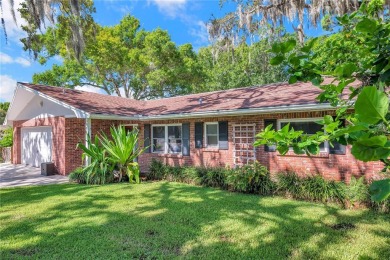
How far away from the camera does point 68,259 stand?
12.9ft

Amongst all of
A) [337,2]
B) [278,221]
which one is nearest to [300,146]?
[278,221]

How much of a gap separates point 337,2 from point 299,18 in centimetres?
169

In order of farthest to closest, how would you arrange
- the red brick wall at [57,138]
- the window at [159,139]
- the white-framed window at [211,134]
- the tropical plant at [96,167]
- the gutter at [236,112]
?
the window at [159,139], the red brick wall at [57,138], the white-framed window at [211,134], the tropical plant at [96,167], the gutter at [236,112]

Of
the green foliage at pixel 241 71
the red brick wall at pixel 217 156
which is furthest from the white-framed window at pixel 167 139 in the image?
the green foliage at pixel 241 71

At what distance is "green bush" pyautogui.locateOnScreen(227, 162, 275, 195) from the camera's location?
319 inches

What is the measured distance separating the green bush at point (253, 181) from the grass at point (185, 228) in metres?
0.54

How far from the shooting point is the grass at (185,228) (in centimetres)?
414

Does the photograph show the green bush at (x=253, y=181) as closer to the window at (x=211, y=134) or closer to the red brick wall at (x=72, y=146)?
the window at (x=211, y=134)

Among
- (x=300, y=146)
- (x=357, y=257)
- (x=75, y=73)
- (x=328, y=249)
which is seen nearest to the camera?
(x=300, y=146)

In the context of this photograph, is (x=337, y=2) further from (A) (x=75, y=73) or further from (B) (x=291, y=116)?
(A) (x=75, y=73)

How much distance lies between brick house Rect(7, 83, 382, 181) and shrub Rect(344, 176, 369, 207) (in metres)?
1.04

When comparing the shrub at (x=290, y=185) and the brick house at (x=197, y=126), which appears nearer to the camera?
the shrub at (x=290, y=185)

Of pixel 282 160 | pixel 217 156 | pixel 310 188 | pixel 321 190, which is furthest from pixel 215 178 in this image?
pixel 321 190

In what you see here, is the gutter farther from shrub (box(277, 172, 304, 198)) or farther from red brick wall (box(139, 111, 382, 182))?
shrub (box(277, 172, 304, 198))
